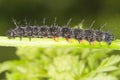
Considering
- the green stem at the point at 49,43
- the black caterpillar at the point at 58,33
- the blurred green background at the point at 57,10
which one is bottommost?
the green stem at the point at 49,43

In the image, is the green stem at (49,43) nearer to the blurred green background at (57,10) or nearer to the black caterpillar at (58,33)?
the black caterpillar at (58,33)

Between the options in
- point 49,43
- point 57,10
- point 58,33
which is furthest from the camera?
point 57,10

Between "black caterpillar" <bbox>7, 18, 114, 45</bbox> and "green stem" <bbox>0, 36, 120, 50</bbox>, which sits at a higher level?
"black caterpillar" <bbox>7, 18, 114, 45</bbox>

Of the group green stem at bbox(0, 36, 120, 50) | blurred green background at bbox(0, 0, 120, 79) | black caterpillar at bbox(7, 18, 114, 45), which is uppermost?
blurred green background at bbox(0, 0, 120, 79)

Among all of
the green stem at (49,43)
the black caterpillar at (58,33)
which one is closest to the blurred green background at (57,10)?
the black caterpillar at (58,33)

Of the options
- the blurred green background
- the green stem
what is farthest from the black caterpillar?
the blurred green background

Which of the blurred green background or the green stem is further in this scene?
the blurred green background

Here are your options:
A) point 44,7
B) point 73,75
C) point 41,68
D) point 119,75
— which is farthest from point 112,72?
point 44,7

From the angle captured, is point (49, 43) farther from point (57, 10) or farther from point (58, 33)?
point (57, 10)

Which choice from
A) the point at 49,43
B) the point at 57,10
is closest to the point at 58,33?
the point at 49,43

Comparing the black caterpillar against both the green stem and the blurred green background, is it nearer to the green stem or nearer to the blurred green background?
the green stem

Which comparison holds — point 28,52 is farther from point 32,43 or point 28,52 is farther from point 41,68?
point 32,43
